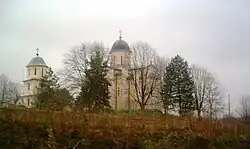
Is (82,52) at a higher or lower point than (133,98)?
higher

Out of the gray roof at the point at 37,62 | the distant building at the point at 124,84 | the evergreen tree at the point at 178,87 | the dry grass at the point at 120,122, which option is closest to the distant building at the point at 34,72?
the gray roof at the point at 37,62

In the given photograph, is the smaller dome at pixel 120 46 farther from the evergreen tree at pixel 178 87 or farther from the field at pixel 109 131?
the field at pixel 109 131

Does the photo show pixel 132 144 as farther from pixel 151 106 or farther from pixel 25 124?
pixel 151 106

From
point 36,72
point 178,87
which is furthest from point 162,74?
point 36,72

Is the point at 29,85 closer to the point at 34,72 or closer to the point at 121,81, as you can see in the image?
the point at 34,72

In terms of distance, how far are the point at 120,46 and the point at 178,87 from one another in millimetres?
Answer: 12046

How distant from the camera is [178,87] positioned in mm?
48188

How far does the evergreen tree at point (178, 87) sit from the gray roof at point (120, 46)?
8.42 m

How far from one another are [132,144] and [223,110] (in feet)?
114

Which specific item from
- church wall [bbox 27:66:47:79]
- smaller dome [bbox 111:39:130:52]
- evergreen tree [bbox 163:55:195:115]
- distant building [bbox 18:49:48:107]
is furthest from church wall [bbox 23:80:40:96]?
evergreen tree [bbox 163:55:195:115]

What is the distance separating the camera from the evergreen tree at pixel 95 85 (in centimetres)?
4019

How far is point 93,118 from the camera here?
1873 centimetres

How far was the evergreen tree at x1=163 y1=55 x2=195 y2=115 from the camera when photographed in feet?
155

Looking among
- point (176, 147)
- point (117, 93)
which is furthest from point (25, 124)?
point (117, 93)
